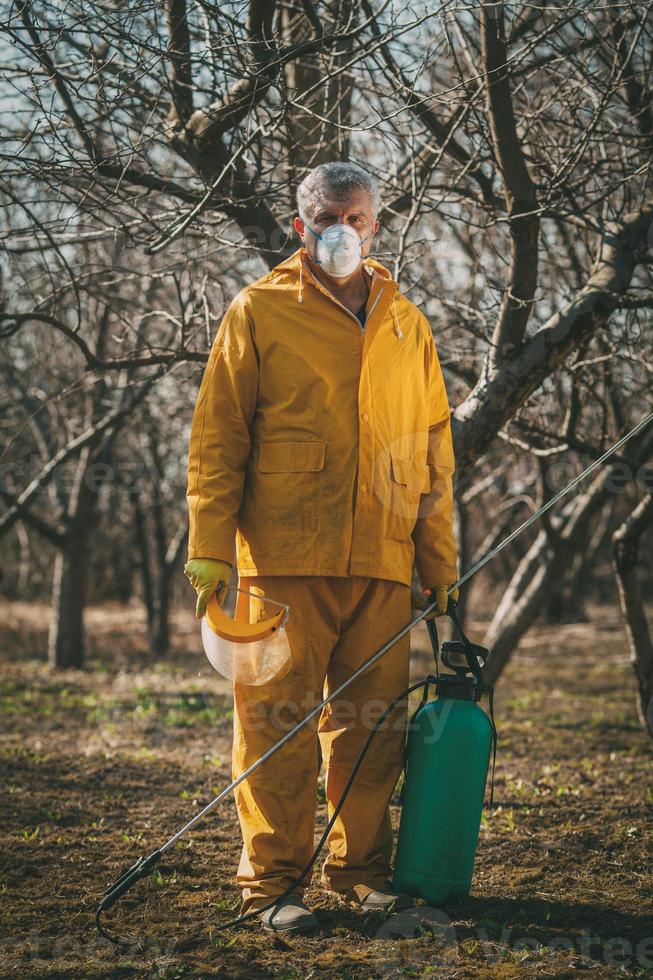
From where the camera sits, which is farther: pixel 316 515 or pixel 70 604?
pixel 70 604

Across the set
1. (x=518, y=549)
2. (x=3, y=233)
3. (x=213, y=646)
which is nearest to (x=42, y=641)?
(x=518, y=549)

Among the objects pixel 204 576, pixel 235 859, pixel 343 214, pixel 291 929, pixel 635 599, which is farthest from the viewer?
pixel 635 599

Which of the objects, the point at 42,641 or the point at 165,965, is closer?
the point at 165,965

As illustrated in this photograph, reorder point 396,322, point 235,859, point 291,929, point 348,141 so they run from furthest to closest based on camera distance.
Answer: point 348,141, point 235,859, point 396,322, point 291,929

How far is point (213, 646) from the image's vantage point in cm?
274

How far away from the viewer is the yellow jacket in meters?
2.78

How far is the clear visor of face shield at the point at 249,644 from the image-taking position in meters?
2.71

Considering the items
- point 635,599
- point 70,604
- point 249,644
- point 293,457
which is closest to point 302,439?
point 293,457

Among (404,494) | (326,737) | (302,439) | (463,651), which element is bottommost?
(326,737)

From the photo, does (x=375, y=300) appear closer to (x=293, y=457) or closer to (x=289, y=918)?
(x=293, y=457)

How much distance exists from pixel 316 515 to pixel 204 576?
1.21 ft

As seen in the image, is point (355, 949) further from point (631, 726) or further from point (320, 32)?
point (631, 726)

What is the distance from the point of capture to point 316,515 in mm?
2785

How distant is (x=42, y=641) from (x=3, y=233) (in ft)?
29.9
